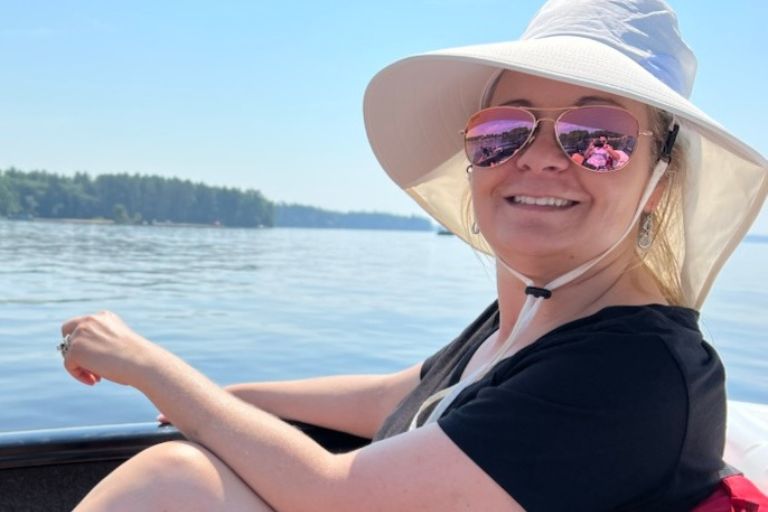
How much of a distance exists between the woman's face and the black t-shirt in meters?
0.22

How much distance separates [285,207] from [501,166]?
67.1 meters

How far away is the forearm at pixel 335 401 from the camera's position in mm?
2049

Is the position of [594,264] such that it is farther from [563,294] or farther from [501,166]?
[501,166]

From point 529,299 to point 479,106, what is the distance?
1.74ft

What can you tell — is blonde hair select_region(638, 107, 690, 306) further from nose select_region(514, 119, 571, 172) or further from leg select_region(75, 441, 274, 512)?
leg select_region(75, 441, 274, 512)

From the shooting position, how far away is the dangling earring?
5.00ft

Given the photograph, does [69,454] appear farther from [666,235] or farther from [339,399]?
[666,235]

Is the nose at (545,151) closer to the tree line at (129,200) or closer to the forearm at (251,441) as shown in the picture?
the forearm at (251,441)

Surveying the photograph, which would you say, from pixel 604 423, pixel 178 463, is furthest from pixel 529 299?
pixel 178 463

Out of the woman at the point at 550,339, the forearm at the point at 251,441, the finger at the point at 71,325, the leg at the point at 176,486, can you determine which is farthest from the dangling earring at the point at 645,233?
the finger at the point at 71,325

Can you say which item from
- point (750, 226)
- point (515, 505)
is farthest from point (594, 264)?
point (515, 505)

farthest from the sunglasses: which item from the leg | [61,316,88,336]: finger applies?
[61,316,88,336]: finger

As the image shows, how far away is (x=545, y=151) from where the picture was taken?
1.45 meters

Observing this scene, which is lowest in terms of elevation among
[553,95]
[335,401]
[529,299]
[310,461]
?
[335,401]
